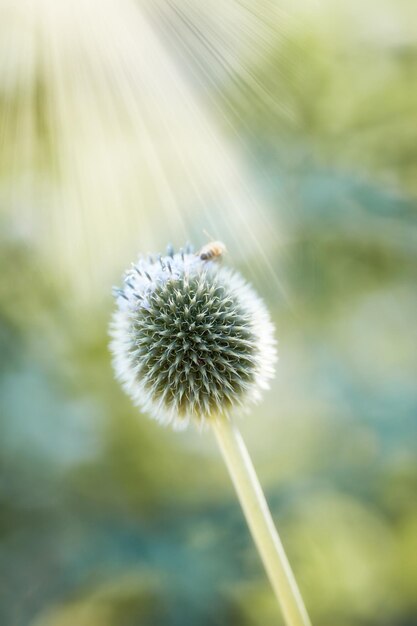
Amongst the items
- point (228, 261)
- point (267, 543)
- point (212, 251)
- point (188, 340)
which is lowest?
point (267, 543)

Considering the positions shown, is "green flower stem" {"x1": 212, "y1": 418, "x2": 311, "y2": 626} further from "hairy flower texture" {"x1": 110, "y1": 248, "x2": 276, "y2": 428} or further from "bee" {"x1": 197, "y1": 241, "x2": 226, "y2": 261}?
"bee" {"x1": 197, "y1": 241, "x2": 226, "y2": 261}

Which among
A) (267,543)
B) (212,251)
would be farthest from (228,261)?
(267,543)

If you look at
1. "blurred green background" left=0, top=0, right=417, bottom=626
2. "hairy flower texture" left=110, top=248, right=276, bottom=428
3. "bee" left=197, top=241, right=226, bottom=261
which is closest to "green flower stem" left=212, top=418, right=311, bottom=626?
"hairy flower texture" left=110, top=248, right=276, bottom=428

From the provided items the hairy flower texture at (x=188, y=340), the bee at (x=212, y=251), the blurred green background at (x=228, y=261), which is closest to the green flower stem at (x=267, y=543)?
the hairy flower texture at (x=188, y=340)

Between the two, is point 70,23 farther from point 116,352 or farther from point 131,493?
point 131,493

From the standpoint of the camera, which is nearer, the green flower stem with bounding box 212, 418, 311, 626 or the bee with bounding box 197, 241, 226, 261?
the green flower stem with bounding box 212, 418, 311, 626

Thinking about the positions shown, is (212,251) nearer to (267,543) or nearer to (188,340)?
(188,340)
